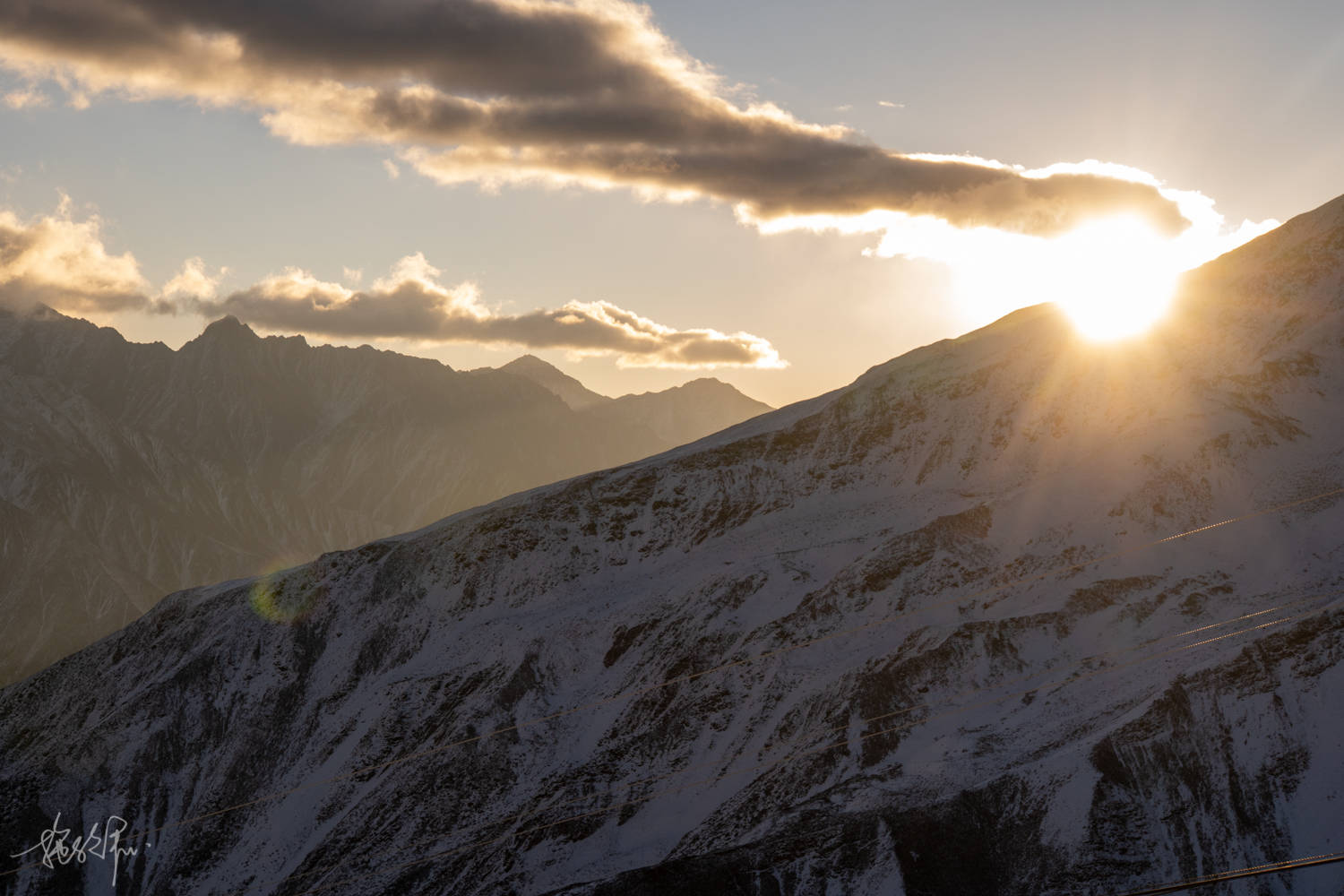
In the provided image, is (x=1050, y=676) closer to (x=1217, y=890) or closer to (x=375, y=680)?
(x=1217, y=890)

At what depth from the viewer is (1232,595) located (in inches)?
3455

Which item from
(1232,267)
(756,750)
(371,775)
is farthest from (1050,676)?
(1232,267)

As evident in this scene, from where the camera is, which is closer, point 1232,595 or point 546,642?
point 1232,595

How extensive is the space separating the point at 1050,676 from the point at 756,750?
72.9 feet
